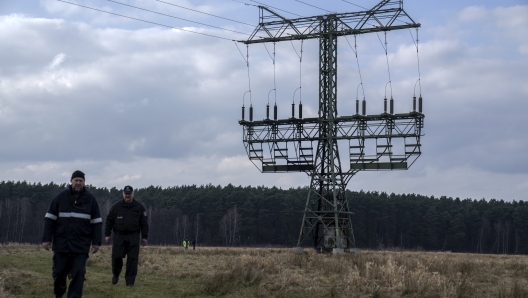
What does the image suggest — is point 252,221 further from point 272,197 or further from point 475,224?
point 475,224

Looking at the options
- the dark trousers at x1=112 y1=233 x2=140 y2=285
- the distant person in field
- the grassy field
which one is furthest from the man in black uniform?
the distant person in field

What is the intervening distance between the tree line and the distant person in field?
90.7 meters

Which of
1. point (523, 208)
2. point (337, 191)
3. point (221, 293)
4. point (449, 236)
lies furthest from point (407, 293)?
point (523, 208)

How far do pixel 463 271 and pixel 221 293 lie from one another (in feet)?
23.3

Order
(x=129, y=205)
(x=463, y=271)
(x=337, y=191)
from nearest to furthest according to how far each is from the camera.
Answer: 1. (x=129, y=205)
2. (x=463, y=271)
3. (x=337, y=191)

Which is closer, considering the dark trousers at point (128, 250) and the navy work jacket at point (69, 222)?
the navy work jacket at point (69, 222)

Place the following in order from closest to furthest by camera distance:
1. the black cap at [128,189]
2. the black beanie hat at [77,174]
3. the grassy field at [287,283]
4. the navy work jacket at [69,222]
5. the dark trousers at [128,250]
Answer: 1. the navy work jacket at [69,222]
2. the black beanie hat at [77,174]
3. the grassy field at [287,283]
4. the black cap at [128,189]
5. the dark trousers at [128,250]

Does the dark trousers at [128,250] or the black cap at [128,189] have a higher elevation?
the black cap at [128,189]

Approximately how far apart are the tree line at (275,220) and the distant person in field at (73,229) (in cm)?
9073

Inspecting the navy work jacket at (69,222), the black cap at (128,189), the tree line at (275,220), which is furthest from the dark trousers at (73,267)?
the tree line at (275,220)

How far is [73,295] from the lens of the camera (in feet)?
34.8

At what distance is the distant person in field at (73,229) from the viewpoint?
10562 millimetres

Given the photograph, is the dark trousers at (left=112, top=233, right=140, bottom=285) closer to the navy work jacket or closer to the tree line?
the navy work jacket

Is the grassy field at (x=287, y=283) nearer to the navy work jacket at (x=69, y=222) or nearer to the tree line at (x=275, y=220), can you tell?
the navy work jacket at (x=69, y=222)
